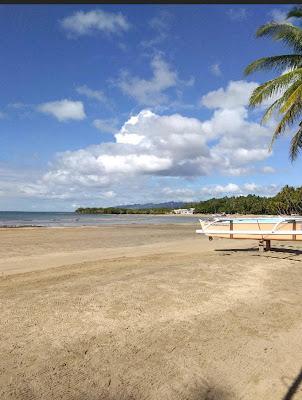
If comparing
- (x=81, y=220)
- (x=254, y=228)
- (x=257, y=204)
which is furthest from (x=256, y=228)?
(x=257, y=204)

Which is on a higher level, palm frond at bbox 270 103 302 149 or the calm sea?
palm frond at bbox 270 103 302 149

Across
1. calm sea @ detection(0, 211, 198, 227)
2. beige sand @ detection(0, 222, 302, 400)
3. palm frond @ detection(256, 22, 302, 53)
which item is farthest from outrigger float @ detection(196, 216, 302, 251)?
calm sea @ detection(0, 211, 198, 227)

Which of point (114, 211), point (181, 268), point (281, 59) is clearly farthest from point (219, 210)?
point (181, 268)

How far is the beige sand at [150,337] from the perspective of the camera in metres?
3.22

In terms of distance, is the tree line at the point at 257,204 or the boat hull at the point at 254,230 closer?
the boat hull at the point at 254,230

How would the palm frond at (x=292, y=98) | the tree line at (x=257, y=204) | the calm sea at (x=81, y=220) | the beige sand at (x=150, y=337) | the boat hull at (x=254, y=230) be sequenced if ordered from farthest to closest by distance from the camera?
the tree line at (x=257, y=204)
the calm sea at (x=81, y=220)
the palm frond at (x=292, y=98)
the boat hull at (x=254, y=230)
the beige sand at (x=150, y=337)

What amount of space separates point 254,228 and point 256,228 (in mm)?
88

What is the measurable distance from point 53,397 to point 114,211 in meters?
148

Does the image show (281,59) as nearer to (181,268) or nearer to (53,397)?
(181,268)

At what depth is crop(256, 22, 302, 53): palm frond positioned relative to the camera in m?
14.3

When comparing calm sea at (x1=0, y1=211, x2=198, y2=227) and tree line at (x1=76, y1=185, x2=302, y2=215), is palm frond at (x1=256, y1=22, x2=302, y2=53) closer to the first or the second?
calm sea at (x1=0, y1=211, x2=198, y2=227)

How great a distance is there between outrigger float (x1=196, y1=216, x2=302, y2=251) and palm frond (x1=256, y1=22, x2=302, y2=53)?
7624 mm

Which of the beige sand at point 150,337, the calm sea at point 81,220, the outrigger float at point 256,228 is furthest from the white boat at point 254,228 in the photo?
the calm sea at point 81,220

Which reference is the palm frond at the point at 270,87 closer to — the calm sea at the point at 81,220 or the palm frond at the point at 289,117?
the palm frond at the point at 289,117
